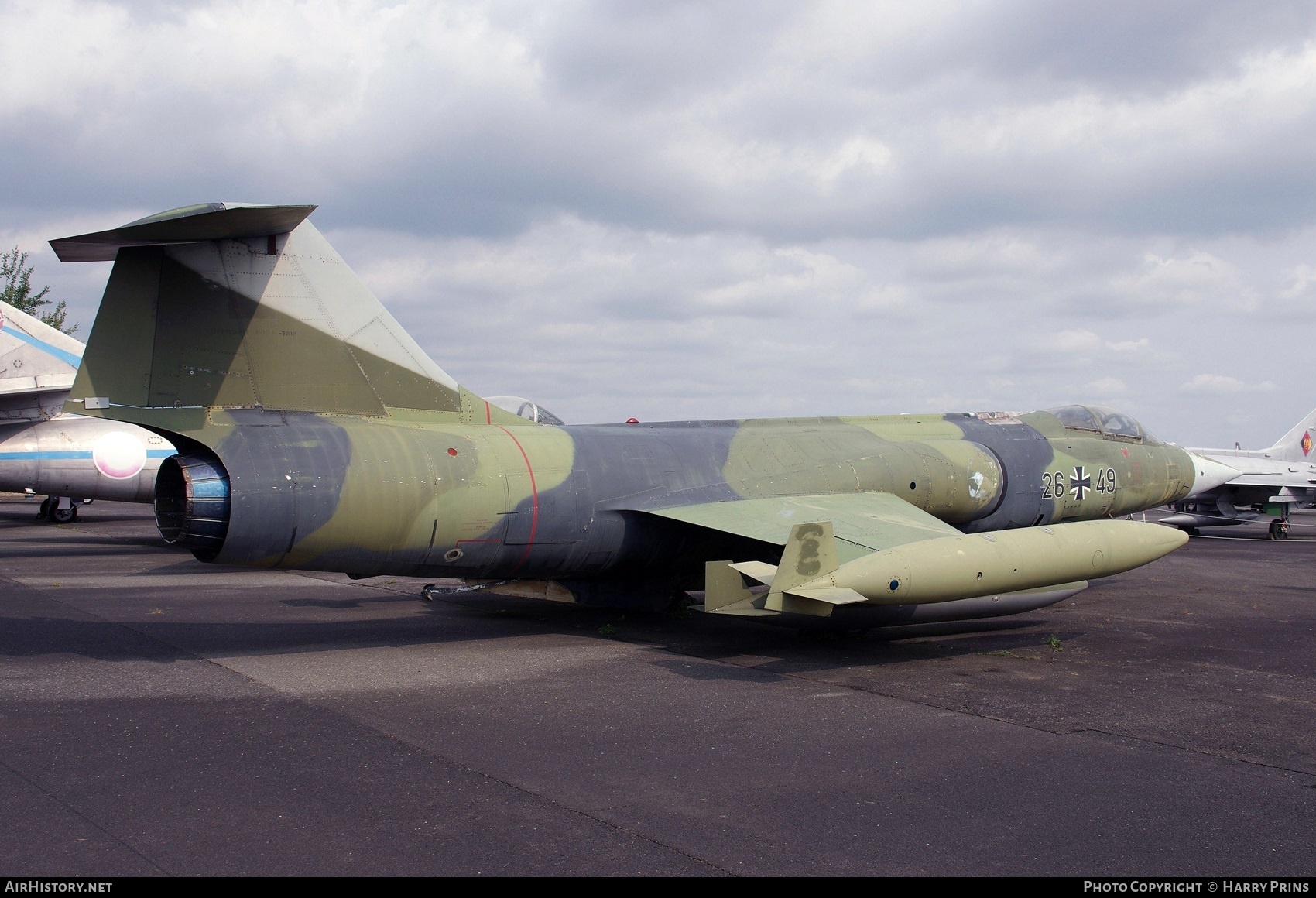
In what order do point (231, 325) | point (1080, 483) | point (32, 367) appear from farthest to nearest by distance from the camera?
point (32, 367), point (1080, 483), point (231, 325)

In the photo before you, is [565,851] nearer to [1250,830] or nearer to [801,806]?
[801,806]

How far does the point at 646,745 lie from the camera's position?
20.0ft

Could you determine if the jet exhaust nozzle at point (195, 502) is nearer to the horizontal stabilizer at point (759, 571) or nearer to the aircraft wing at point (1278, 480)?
the horizontal stabilizer at point (759, 571)

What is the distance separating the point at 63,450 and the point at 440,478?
18033 mm

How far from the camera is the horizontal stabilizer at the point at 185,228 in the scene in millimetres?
7207

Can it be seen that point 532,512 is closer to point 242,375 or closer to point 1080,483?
point 242,375

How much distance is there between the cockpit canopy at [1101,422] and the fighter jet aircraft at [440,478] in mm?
3570

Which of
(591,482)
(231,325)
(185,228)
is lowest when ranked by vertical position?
(591,482)

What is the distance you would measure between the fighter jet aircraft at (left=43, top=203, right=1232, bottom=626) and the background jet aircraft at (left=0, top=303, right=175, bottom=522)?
15.7 meters

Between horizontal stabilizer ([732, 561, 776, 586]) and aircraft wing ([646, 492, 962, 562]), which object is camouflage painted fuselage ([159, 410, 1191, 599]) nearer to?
aircraft wing ([646, 492, 962, 562])

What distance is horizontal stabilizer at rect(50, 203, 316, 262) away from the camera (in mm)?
7207

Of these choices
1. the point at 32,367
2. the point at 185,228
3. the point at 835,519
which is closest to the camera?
the point at 185,228

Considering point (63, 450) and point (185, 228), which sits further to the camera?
point (63, 450)

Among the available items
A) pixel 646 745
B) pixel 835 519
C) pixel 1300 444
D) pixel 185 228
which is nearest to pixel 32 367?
pixel 185 228
